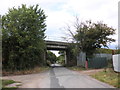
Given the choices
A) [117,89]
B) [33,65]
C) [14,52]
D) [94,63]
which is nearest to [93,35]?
[94,63]

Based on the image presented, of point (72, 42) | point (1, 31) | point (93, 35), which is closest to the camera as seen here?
point (1, 31)

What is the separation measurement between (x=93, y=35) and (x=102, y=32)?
1.77 metres

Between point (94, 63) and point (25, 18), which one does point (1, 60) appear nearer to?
point (25, 18)

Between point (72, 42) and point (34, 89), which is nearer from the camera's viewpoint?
A: point (34, 89)

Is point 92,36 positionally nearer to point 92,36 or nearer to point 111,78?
point 92,36

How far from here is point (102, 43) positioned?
31672mm

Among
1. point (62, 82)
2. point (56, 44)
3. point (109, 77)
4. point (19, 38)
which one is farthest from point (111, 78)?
point (56, 44)

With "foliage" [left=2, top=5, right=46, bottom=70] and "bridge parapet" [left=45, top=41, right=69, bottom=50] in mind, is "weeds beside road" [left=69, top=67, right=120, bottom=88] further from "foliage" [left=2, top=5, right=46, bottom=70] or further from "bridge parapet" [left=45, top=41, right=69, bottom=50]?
"bridge parapet" [left=45, top=41, right=69, bottom=50]

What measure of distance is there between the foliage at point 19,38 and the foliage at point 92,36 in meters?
9.51

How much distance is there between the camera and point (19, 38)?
23.9 metres

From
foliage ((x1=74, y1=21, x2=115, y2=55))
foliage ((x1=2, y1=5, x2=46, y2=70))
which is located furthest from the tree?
foliage ((x1=2, y1=5, x2=46, y2=70))

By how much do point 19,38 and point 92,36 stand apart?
13063 mm

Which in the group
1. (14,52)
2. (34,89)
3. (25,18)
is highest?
(25,18)

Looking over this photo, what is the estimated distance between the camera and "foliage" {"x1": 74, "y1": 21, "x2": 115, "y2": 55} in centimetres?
3061
